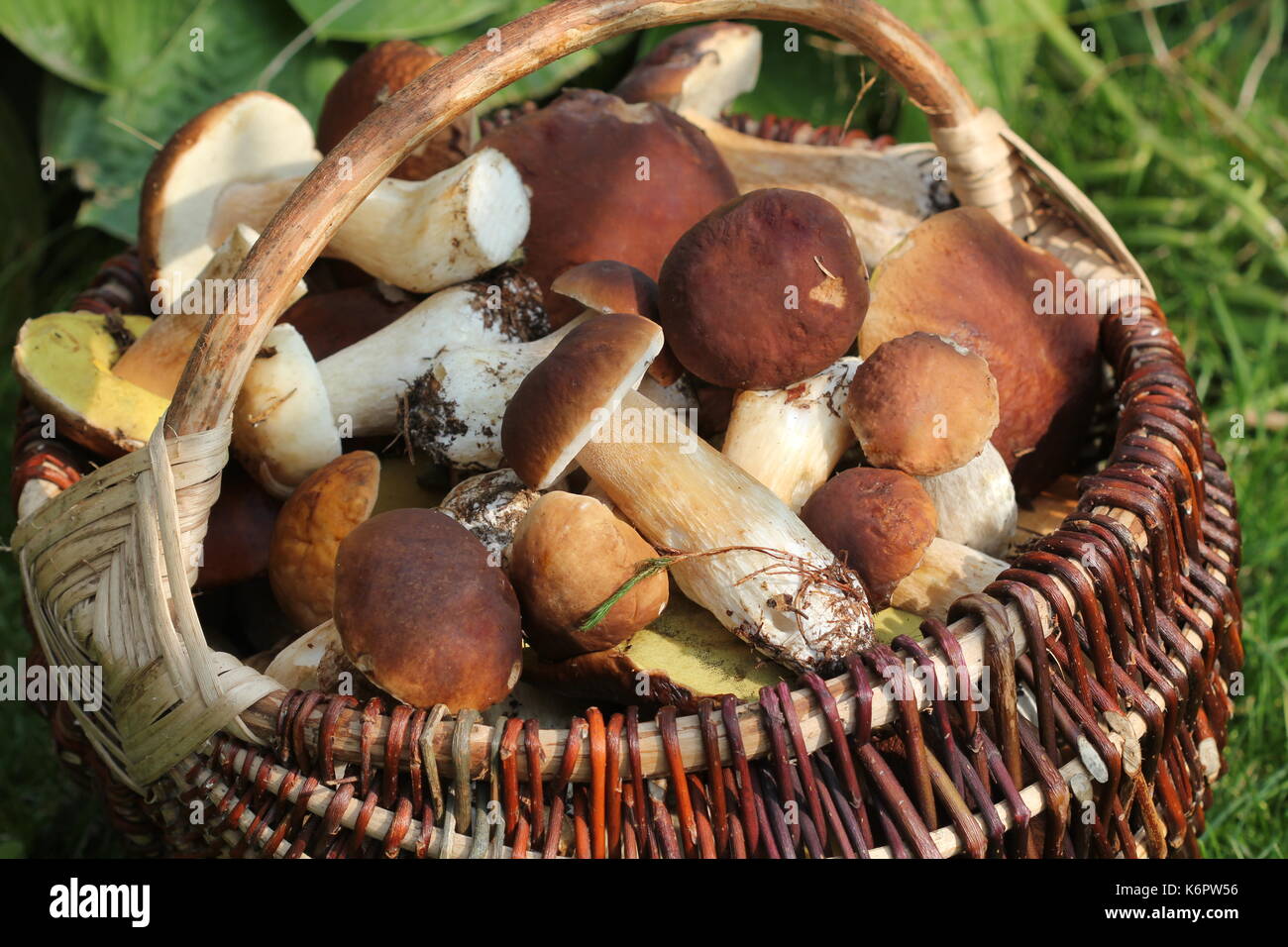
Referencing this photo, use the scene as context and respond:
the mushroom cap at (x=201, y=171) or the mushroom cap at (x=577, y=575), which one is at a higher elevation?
→ the mushroom cap at (x=201, y=171)

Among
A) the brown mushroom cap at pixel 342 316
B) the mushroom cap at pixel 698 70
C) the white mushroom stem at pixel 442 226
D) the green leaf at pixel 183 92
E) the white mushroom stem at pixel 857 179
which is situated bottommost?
the brown mushroom cap at pixel 342 316

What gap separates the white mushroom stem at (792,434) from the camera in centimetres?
166

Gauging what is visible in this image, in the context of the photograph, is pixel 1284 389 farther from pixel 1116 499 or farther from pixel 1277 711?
pixel 1116 499

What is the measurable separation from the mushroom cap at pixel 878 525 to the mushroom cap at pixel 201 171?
4.29 ft

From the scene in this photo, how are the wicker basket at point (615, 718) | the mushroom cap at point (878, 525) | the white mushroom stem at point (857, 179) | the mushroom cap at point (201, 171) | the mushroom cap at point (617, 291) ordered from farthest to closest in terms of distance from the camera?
the white mushroom stem at point (857, 179) → the mushroom cap at point (201, 171) → the mushroom cap at point (617, 291) → the mushroom cap at point (878, 525) → the wicker basket at point (615, 718)

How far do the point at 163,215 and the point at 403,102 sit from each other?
32.6 inches

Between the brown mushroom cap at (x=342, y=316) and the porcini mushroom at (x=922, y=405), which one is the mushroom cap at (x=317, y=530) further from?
the porcini mushroom at (x=922, y=405)

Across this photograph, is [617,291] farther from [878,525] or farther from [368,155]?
[878,525]

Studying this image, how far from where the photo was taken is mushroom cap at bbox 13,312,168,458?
1681mm

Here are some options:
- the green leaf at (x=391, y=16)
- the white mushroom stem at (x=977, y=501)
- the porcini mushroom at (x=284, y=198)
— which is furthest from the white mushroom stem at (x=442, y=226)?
the green leaf at (x=391, y=16)

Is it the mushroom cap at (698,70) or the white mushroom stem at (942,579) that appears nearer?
the white mushroom stem at (942,579)

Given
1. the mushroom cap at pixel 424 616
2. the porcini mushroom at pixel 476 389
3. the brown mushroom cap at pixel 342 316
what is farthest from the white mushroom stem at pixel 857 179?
the mushroom cap at pixel 424 616

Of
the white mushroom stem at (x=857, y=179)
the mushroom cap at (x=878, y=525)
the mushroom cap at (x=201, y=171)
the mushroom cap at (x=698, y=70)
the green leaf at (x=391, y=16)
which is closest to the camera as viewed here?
the mushroom cap at (x=878, y=525)

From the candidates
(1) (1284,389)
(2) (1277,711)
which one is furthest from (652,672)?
(1) (1284,389)
